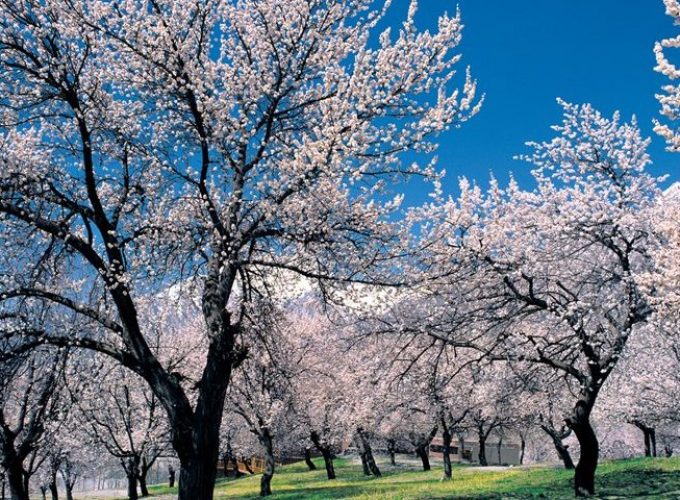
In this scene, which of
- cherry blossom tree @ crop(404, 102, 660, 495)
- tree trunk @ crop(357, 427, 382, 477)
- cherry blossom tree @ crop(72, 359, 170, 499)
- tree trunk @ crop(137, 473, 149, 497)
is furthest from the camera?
tree trunk @ crop(357, 427, 382, 477)

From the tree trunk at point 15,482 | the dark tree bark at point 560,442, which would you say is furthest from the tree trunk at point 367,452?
the tree trunk at point 15,482

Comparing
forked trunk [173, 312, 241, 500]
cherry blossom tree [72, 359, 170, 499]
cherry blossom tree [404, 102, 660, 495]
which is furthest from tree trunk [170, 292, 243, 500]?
cherry blossom tree [72, 359, 170, 499]

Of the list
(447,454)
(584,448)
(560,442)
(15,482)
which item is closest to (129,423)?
(15,482)

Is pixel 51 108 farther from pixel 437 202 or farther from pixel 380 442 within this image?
pixel 380 442

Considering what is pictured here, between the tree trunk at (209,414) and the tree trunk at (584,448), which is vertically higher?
the tree trunk at (209,414)

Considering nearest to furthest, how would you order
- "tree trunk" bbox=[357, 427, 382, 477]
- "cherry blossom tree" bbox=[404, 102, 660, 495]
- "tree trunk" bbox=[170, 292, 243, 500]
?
1. "tree trunk" bbox=[170, 292, 243, 500]
2. "cherry blossom tree" bbox=[404, 102, 660, 495]
3. "tree trunk" bbox=[357, 427, 382, 477]

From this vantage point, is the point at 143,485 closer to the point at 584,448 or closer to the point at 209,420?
the point at 584,448

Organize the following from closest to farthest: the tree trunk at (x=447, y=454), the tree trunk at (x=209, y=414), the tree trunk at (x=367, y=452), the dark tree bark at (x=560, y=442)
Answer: the tree trunk at (x=209, y=414) → the dark tree bark at (x=560, y=442) → the tree trunk at (x=447, y=454) → the tree trunk at (x=367, y=452)

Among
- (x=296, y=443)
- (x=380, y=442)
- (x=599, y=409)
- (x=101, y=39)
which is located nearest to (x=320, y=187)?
(x=101, y=39)

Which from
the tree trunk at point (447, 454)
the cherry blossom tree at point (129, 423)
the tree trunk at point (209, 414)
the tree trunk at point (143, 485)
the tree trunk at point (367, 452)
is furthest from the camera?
the tree trunk at point (367, 452)

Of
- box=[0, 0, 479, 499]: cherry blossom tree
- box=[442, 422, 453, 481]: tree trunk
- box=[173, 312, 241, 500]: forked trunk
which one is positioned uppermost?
box=[0, 0, 479, 499]: cherry blossom tree

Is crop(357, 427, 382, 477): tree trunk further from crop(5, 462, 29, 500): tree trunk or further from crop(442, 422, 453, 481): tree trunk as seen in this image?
crop(5, 462, 29, 500): tree trunk

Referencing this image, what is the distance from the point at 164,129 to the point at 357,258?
15.1 feet

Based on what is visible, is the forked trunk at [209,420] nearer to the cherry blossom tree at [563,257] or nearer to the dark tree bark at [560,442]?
the cherry blossom tree at [563,257]
